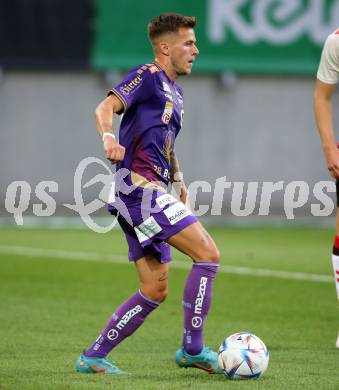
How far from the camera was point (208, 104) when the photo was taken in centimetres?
2186

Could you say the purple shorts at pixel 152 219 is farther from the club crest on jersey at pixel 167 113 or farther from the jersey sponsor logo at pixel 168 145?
the club crest on jersey at pixel 167 113

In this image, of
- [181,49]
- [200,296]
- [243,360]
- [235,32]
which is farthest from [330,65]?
[235,32]

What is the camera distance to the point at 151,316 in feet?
31.9

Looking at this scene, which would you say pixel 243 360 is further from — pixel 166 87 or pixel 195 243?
pixel 166 87

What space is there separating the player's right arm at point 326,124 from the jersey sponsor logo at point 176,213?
3.52ft

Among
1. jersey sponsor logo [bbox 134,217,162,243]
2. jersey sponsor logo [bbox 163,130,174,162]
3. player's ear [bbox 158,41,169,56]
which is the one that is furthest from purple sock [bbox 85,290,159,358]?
player's ear [bbox 158,41,169,56]

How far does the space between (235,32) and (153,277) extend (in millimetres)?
14583

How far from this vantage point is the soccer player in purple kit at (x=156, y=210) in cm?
659

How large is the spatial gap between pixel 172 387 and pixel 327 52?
2654mm

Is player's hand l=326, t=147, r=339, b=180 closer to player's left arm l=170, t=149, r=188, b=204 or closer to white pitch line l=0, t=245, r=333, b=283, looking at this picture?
player's left arm l=170, t=149, r=188, b=204

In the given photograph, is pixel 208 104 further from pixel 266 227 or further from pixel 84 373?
pixel 84 373

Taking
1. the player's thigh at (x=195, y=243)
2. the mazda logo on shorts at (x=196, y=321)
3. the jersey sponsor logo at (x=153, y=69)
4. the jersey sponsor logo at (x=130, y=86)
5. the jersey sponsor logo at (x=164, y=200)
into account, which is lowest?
the mazda logo on shorts at (x=196, y=321)

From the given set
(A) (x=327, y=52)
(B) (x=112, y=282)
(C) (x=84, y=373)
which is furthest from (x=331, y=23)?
(C) (x=84, y=373)

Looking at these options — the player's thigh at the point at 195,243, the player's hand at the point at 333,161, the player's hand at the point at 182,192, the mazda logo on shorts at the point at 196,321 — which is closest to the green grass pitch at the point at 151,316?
the mazda logo on shorts at the point at 196,321
